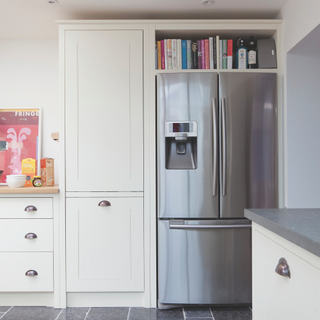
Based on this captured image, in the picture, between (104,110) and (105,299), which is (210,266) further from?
(104,110)

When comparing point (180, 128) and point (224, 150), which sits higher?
point (180, 128)

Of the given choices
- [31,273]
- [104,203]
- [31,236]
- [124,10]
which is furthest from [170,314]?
[124,10]

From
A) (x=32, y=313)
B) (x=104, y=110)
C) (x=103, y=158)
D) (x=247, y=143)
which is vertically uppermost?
(x=104, y=110)

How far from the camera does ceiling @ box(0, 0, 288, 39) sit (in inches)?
87.1

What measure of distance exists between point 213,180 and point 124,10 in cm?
151

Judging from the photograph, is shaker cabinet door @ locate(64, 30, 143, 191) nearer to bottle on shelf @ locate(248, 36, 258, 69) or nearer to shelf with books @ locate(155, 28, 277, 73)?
shelf with books @ locate(155, 28, 277, 73)

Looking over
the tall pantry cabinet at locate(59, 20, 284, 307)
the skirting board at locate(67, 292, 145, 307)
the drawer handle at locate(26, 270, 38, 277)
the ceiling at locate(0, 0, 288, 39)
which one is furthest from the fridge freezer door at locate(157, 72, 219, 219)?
the drawer handle at locate(26, 270, 38, 277)

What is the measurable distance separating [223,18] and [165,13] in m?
0.50

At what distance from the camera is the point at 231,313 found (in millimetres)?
2219

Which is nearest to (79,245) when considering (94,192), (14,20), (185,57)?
(94,192)

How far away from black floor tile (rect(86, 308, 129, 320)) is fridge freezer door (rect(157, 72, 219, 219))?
79cm

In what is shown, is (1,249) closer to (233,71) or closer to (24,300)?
(24,300)

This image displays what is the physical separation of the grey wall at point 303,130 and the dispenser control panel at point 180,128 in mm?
716

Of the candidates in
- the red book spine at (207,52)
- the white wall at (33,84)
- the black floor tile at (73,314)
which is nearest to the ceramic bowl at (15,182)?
the white wall at (33,84)
